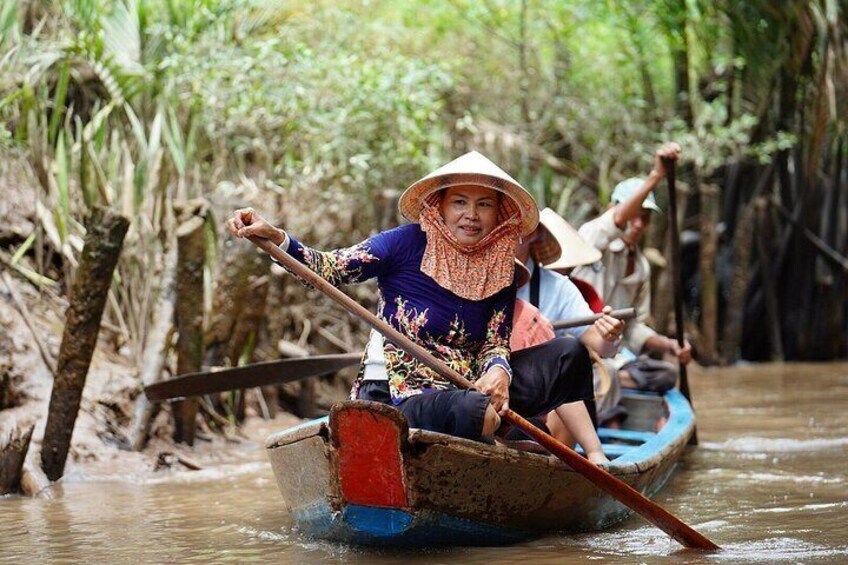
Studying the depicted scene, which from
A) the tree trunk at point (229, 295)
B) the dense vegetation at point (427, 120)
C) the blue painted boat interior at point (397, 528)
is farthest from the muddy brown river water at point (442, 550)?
the dense vegetation at point (427, 120)

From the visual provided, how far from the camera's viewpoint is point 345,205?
30.0 ft

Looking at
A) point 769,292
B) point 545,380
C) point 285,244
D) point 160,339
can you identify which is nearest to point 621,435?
point 545,380

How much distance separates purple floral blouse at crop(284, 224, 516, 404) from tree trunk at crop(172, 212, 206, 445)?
2331 mm

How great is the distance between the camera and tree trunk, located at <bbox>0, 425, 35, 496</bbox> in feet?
16.6

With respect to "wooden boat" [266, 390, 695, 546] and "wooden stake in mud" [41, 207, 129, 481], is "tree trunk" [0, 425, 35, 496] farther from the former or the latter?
"wooden boat" [266, 390, 695, 546]

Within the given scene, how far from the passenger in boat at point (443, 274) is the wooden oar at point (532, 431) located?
0.15m

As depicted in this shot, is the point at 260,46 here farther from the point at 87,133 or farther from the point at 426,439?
the point at 426,439

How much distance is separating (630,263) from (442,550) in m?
2.96

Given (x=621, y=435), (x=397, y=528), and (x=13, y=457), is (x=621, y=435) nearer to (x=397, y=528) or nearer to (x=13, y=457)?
(x=397, y=528)

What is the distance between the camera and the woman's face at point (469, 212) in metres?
4.11

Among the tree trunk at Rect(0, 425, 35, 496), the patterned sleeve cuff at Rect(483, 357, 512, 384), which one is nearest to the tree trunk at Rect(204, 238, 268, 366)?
the tree trunk at Rect(0, 425, 35, 496)

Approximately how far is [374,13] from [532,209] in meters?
7.86

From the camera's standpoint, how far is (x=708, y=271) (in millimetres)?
12570

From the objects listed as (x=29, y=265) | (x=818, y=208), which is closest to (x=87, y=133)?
(x=29, y=265)
